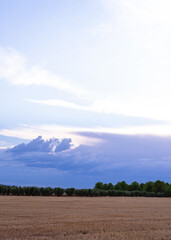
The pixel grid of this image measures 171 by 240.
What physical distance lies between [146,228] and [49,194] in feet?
201

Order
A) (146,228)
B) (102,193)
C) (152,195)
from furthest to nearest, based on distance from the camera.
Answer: (152,195) → (102,193) → (146,228)

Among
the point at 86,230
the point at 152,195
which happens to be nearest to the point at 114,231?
the point at 86,230

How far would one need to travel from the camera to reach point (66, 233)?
17.7 meters

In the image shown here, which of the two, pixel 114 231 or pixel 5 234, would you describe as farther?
pixel 114 231

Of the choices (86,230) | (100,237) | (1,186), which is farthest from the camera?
(1,186)

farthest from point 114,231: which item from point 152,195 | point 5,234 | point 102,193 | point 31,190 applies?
point 152,195

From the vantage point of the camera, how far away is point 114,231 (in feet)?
61.3

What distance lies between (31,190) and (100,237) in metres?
63.6

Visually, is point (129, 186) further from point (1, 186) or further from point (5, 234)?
point (5, 234)

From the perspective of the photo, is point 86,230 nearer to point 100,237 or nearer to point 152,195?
point 100,237

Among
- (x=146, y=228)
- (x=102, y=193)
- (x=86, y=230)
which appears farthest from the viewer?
(x=102, y=193)

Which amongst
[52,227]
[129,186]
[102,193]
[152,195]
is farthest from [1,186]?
[129,186]

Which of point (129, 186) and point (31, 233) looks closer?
point (31, 233)

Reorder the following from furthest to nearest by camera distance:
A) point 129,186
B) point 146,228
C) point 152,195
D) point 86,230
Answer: point 129,186 → point 152,195 → point 146,228 → point 86,230
